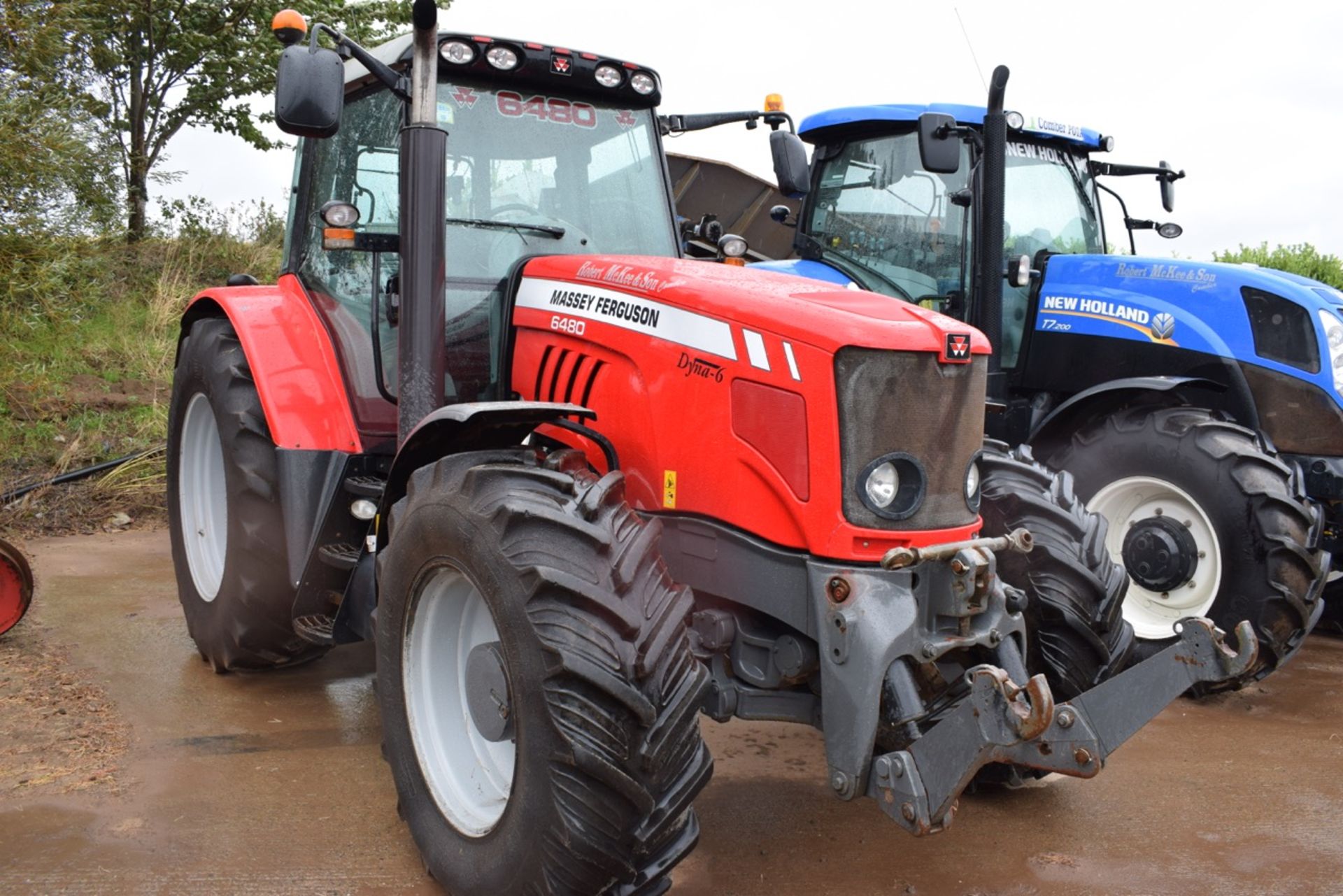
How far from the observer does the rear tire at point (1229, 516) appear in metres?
4.93

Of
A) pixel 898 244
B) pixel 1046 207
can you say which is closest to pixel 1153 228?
pixel 1046 207

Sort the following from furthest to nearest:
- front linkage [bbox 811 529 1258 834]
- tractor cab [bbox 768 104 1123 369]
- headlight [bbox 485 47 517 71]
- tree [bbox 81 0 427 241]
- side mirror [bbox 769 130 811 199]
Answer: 1. tree [bbox 81 0 427 241]
2. tractor cab [bbox 768 104 1123 369]
3. side mirror [bbox 769 130 811 199]
4. headlight [bbox 485 47 517 71]
5. front linkage [bbox 811 529 1258 834]

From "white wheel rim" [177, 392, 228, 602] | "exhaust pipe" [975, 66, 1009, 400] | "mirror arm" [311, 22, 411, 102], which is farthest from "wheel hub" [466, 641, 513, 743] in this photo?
"exhaust pipe" [975, 66, 1009, 400]

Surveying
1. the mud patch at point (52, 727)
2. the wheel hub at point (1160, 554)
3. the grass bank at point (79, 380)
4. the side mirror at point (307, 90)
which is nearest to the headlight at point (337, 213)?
the side mirror at point (307, 90)

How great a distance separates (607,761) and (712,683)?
17.9 inches

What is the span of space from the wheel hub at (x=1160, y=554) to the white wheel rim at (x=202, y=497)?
4.04 metres

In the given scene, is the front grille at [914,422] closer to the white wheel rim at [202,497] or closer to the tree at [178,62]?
the white wheel rim at [202,497]

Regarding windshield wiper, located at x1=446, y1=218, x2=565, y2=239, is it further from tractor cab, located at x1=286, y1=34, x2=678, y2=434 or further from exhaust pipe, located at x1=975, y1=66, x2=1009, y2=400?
exhaust pipe, located at x1=975, y1=66, x2=1009, y2=400

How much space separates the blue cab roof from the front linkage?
172 inches

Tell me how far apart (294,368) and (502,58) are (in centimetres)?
133

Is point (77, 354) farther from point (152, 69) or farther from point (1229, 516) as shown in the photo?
point (1229, 516)

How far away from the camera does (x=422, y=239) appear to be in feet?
11.3

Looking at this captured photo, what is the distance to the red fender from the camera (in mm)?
4035

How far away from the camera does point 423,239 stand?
3.43m
